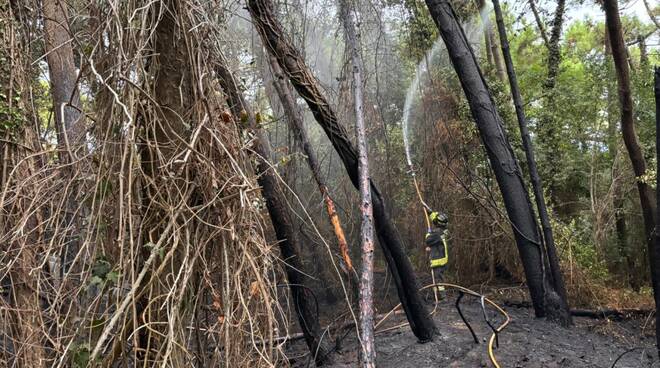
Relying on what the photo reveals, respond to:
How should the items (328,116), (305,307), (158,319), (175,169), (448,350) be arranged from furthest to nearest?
(305,307) → (448,350) → (328,116) → (175,169) → (158,319)

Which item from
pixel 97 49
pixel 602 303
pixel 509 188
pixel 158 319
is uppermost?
pixel 97 49

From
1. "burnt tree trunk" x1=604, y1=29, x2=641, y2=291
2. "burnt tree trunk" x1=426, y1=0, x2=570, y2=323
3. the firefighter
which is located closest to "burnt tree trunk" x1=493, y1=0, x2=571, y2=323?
"burnt tree trunk" x1=426, y1=0, x2=570, y2=323

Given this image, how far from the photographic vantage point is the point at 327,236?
8.64m

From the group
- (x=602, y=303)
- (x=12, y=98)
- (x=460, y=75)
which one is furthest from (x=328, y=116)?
(x=602, y=303)

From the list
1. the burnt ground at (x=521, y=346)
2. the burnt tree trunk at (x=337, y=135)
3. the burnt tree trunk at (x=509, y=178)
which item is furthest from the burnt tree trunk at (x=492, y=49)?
the burnt tree trunk at (x=337, y=135)

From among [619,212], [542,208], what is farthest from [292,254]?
[619,212]

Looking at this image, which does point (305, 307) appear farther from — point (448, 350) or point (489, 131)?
point (489, 131)

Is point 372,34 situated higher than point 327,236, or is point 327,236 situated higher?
point 372,34

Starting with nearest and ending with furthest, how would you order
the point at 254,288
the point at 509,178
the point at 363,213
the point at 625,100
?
the point at 254,288 < the point at 363,213 < the point at 509,178 < the point at 625,100

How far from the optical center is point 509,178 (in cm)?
599

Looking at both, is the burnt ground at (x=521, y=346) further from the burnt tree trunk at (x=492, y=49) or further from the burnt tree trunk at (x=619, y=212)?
the burnt tree trunk at (x=492, y=49)

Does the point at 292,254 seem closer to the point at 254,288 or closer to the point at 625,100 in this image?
the point at 254,288

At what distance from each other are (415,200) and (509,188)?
14.6ft

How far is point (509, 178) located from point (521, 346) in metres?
1.87
